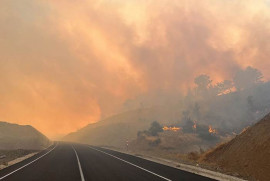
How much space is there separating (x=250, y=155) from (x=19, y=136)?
92.6 meters

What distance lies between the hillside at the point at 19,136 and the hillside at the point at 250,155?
6553 centimetres

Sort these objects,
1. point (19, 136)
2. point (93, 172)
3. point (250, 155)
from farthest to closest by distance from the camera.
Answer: point (19, 136)
point (250, 155)
point (93, 172)

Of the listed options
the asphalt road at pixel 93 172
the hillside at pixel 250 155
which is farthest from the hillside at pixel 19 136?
the hillside at pixel 250 155

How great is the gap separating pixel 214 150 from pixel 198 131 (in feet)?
229

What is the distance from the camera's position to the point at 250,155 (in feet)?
62.9

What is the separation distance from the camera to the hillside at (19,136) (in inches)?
3085

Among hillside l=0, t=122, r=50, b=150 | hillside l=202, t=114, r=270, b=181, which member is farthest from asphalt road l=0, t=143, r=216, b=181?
hillside l=0, t=122, r=50, b=150

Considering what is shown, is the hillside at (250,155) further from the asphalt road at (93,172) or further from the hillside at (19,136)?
the hillside at (19,136)

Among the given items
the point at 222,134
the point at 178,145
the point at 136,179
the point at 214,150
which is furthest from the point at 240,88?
the point at 136,179

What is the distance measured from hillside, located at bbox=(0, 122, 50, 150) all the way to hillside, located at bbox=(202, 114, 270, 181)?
6553 cm

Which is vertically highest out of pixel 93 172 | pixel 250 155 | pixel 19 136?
pixel 19 136

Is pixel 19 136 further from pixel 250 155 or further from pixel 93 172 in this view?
pixel 250 155

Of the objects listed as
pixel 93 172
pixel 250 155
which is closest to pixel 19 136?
pixel 93 172

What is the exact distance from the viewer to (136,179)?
13.0 m
